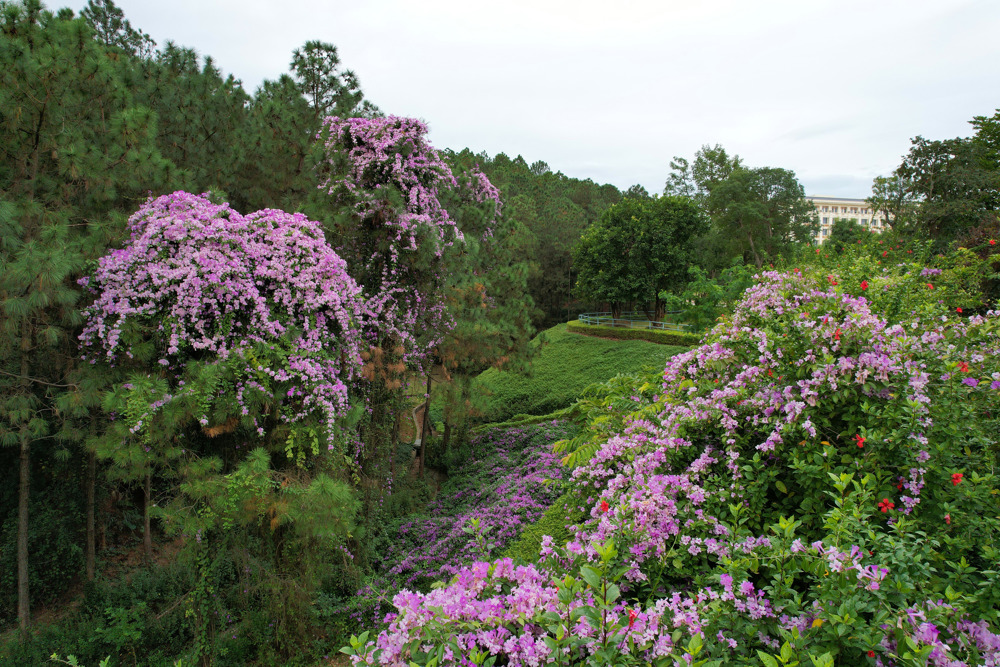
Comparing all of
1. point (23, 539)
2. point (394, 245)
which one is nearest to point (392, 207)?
point (394, 245)

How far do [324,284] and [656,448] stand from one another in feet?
13.9

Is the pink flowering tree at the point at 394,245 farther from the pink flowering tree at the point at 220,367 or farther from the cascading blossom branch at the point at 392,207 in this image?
the pink flowering tree at the point at 220,367

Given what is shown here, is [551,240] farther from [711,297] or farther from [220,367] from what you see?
[220,367]

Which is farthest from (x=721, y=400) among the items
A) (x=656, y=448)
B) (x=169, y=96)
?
(x=169, y=96)

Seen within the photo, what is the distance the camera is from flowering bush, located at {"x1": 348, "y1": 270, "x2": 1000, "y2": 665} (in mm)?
1905

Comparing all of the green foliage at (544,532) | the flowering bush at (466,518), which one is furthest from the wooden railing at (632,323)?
the green foliage at (544,532)

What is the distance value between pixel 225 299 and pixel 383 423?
16.3 ft

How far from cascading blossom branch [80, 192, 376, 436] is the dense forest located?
4 centimetres

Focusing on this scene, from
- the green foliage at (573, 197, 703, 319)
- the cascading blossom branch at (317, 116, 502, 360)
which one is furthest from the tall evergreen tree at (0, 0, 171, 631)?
the green foliage at (573, 197, 703, 319)

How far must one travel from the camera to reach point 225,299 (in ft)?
Result: 17.9

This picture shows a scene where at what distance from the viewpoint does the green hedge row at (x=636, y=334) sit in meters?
21.0

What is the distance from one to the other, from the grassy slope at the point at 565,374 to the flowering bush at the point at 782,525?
1382cm

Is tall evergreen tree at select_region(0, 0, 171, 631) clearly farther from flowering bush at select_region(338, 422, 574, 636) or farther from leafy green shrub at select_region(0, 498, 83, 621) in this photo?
flowering bush at select_region(338, 422, 574, 636)

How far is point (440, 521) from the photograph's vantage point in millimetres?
9242
